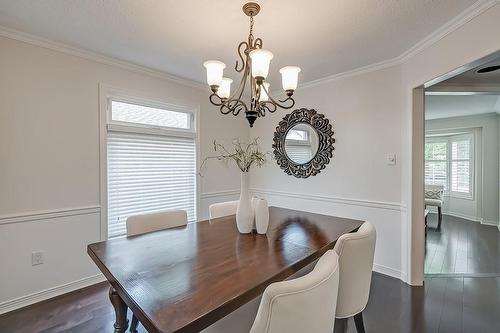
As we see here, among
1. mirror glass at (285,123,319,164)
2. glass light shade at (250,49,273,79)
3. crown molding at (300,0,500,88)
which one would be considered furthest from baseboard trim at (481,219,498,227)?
glass light shade at (250,49,273,79)

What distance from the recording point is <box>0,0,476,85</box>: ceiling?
1691 millimetres

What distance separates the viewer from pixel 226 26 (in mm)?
1930

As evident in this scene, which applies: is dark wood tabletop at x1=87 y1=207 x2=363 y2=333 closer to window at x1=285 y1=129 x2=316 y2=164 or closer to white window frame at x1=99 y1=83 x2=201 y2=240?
white window frame at x1=99 y1=83 x2=201 y2=240

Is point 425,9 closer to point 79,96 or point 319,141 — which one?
point 319,141

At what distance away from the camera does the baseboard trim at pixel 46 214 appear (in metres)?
2.03

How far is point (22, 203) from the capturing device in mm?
2090

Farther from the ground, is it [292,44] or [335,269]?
[292,44]

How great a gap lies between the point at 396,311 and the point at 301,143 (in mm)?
2138

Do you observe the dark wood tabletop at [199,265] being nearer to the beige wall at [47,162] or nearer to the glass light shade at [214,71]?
the glass light shade at [214,71]

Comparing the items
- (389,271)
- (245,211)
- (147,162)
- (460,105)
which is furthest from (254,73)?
(460,105)

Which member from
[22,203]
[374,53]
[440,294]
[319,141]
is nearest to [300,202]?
[319,141]

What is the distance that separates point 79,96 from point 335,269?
2695mm

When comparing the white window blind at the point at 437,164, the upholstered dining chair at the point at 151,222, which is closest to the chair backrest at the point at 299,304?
the upholstered dining chair at the point at 151,222

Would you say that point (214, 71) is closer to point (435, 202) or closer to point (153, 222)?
point (153, 222)
